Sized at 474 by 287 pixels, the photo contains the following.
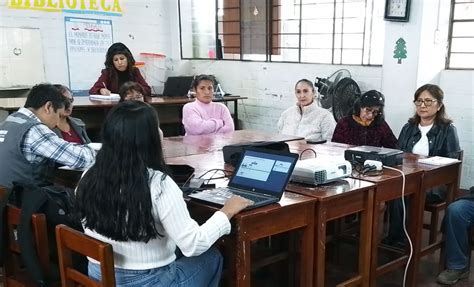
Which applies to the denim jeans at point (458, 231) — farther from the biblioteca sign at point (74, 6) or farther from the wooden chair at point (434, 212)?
the biblioteca sign at point (74, 6)

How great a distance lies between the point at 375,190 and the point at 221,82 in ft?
14.6

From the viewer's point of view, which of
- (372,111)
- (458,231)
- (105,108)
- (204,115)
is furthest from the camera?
(105,108)

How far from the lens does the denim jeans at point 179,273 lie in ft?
5.32

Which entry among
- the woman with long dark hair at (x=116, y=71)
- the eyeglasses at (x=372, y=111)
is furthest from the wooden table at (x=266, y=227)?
the woman with long dark hair at (x=116, y=71)

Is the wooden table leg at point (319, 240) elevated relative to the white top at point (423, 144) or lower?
lower

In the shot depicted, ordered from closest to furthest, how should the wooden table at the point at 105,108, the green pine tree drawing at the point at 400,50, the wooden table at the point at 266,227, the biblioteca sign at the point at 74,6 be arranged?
the wooden table at the point at 266,227 → the green pine tree drawing at the point at 400,50 → the wooden table at the point at 105,108 → the biblioteca sign at the point at 74,6

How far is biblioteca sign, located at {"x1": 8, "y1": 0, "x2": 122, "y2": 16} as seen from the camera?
564 centimetres

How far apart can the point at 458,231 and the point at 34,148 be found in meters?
2.25

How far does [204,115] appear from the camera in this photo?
392 cm

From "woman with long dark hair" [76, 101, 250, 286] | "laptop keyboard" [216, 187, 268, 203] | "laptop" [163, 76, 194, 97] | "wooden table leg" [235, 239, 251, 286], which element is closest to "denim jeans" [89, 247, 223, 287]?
"woman with long dark hair" [76, 101, 250, 286]

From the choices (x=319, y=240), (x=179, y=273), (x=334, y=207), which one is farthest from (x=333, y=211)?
(x=179, y=273)

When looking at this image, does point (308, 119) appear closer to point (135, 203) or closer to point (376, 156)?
point (376, 156)

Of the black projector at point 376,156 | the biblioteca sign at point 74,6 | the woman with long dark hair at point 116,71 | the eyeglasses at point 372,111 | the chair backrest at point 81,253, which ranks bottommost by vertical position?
the chair backrest at point 81,253

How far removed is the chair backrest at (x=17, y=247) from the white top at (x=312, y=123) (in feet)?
Answer: 7.34
